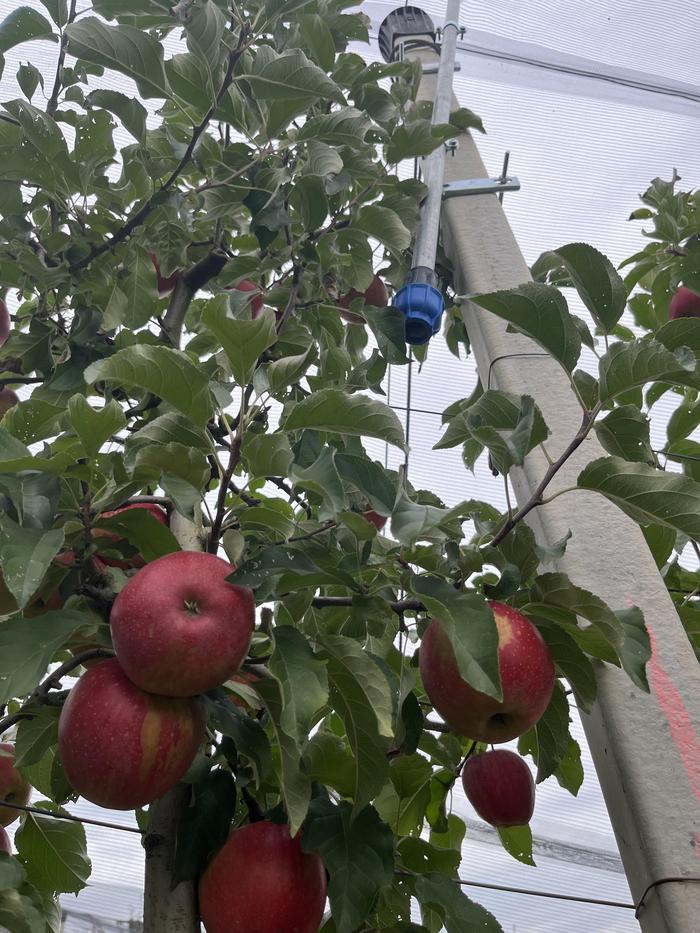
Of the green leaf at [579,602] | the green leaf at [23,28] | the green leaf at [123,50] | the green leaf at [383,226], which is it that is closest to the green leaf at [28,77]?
the green leaf at [23,28]

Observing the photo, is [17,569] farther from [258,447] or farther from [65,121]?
[65,121]

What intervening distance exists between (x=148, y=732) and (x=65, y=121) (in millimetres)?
993

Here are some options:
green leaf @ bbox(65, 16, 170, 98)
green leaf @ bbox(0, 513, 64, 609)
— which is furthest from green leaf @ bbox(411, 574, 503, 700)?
green leaf @ bbox(65, 16, 170, 98)

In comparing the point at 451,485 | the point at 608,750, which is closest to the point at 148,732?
the point at 608,750

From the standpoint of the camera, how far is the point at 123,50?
1.21 metres

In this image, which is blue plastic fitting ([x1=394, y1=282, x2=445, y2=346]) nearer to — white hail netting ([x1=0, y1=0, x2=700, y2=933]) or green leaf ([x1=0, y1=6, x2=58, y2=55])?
green leaf ([x1=0, y1=6, x2=58, y2=55])

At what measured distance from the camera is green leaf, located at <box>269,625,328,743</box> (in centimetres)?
74

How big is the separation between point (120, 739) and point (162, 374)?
1.05 feet

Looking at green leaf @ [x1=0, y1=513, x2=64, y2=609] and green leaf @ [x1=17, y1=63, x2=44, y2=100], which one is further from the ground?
green leaf @ [x1=17, y1=63, x2=44, y2=100]

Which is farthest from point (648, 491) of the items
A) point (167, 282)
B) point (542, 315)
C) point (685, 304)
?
point (685, 304)

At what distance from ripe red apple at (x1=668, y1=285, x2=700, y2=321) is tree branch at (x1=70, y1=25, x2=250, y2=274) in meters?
0.98

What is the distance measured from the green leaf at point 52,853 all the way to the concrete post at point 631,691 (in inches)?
28.6

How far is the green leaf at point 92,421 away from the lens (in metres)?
0.86

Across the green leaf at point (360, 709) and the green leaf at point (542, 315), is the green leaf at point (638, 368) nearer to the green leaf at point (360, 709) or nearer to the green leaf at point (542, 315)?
the green leaf at point (542, 315)
